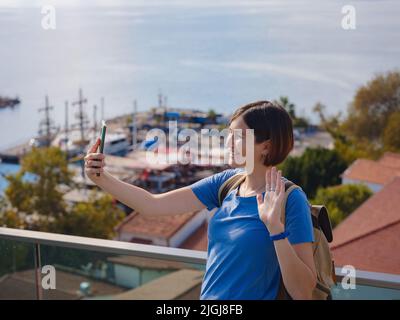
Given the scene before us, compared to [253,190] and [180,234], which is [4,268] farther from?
[180,234]

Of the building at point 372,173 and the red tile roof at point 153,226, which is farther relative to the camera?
the building at point 372,173

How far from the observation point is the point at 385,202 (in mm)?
15789

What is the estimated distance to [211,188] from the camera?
1.98m

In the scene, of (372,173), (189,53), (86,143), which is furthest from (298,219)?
(189,53)

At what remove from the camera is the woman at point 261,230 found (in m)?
1.61

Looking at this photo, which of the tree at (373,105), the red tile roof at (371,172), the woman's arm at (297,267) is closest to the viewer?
the woman's arm at (297,267)

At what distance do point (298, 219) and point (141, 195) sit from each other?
0.64 meters

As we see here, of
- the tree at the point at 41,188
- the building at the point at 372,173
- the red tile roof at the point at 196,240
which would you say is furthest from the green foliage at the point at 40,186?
the building at the point at 372,173

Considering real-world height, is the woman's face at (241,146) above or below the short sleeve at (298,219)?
above

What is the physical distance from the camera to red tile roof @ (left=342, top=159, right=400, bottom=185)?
2348 centimetres

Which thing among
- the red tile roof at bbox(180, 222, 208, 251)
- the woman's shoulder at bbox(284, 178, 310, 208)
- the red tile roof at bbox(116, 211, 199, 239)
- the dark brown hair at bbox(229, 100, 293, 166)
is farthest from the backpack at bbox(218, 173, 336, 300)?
the red tile roof at bbox(116, 211, 199, 239)

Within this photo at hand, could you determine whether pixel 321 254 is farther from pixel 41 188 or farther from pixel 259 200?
pixel 41 188

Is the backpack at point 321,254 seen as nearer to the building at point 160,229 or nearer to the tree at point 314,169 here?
the building at point 160,229
